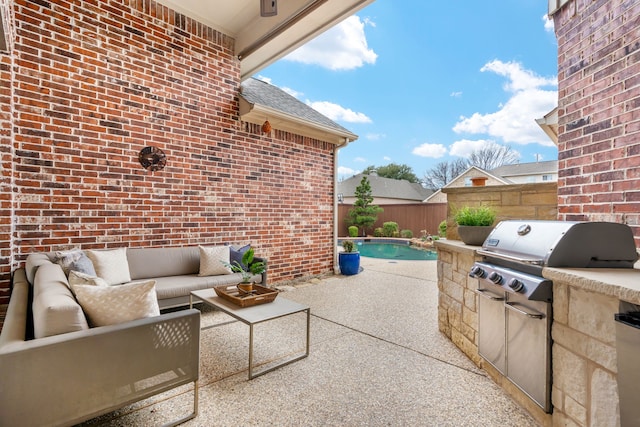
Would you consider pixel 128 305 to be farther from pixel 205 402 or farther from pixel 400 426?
pixel 400 426

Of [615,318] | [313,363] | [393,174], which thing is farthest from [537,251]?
[393,174]

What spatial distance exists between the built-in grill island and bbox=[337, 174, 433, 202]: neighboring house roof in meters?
20.1

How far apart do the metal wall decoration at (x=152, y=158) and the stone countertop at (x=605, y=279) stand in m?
4.33

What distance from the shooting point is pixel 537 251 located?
6.01 ft

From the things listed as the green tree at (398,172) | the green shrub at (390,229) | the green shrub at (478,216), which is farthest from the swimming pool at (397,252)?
the green tree at (398,172)

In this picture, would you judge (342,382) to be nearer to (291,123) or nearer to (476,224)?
(476,224)

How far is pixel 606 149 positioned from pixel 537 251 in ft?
3.62

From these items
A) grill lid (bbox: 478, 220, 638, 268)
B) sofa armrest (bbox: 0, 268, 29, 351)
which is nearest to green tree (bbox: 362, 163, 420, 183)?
grill lid (bbox: 478, 220, 638, 268)

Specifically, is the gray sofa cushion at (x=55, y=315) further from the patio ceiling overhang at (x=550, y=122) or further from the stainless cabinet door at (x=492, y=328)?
the patio ceiling overhang at (x=550, y=122)

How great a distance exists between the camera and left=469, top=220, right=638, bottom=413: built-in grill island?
168cm

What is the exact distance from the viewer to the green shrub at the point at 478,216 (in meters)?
2.82

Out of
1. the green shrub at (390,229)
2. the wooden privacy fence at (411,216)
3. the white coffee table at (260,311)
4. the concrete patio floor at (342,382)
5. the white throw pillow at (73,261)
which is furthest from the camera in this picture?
the green shrub at (390,229)

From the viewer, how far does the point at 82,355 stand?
1500 mm

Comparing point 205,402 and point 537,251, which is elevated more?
point 537,251
